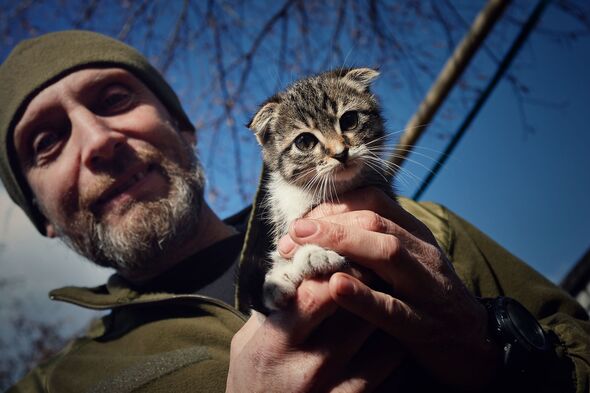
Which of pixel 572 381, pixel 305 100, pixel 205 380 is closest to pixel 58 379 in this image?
pixel 205 380

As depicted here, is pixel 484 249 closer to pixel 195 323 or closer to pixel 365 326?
pixel 365 326

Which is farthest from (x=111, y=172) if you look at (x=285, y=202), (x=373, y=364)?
(x=373, y=364)

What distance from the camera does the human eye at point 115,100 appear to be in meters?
3.08

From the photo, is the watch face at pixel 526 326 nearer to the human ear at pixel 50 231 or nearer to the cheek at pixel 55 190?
the cheek at pixel 55 190

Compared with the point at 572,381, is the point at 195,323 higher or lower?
lower

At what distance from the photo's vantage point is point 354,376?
4.93 feet

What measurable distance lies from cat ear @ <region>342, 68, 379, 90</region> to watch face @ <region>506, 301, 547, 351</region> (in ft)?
4.82

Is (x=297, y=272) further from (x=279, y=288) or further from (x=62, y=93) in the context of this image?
(x=62, y=93)

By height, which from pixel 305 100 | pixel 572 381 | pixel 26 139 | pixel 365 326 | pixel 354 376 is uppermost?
pixel 305 100

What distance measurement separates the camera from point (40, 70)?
310cm

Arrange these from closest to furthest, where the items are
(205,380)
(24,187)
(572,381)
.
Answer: (572,381) < (205,380) < (24,187)

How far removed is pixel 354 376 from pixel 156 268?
6.95 feet

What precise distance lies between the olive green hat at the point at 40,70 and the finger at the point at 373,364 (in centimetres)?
324

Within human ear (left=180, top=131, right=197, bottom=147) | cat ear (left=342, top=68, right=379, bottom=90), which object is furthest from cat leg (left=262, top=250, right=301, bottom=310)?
human ear (left=180, top=131, right=197, bottom=147)
